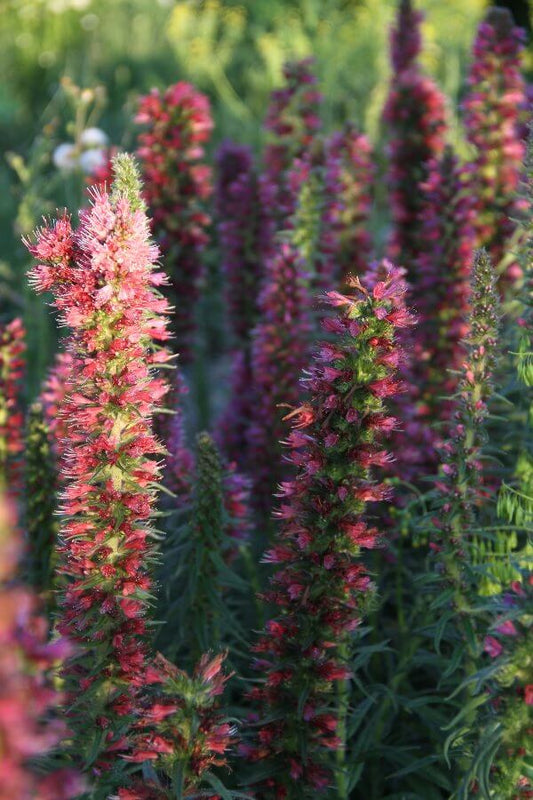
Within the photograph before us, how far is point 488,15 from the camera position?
161 inches

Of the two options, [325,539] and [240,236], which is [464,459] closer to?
[325,539]

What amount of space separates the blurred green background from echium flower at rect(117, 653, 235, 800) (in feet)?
16.0

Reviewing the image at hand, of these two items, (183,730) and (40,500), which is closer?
(183,730)

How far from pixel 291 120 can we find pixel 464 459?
8.18 ft

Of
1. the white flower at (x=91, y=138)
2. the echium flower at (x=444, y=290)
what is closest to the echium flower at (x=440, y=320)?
the echium flower at (x=444, y=290)

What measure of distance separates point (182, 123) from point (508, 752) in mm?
2869

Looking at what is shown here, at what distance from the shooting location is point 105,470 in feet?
6.15

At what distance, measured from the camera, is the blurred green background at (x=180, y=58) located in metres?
7.74

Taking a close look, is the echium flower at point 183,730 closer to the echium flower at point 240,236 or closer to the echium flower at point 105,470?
the echium flower at point 105,470

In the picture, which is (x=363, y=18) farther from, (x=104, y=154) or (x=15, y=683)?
(x=15, y=683)

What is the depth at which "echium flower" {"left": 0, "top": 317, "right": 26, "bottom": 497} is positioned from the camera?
113 inches

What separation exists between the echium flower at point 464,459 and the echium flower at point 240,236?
80.0 inches

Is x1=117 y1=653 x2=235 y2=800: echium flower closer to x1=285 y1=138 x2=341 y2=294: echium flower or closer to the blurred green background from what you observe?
x1=285 y1=138 x2=341 y2=294: echium flower

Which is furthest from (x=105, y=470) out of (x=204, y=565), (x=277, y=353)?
(x=277, y=353)
